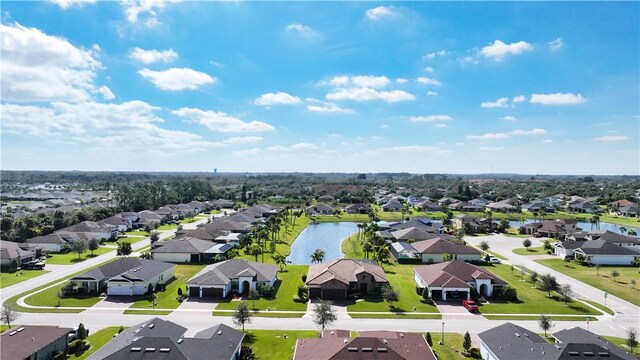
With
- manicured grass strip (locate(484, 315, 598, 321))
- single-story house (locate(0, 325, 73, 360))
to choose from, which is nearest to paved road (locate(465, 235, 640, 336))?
manicured grass strip (locate(484, 315, 598, 321))

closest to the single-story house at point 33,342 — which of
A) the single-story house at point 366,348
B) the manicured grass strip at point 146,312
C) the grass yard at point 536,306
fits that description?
the manicured grass strip at point 146,312

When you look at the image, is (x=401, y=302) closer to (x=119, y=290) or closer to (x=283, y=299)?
(x=283, y=299)

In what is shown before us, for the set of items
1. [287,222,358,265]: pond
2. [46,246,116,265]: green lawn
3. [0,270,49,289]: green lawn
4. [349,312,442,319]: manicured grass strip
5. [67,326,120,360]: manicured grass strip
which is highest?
[46,246,116,265]: green lawn

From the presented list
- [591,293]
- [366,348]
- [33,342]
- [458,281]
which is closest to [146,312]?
[33,342]

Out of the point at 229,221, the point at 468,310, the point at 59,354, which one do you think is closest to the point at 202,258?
the point at 229,221

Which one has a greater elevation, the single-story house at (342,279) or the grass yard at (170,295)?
the single-story house at (342,279)

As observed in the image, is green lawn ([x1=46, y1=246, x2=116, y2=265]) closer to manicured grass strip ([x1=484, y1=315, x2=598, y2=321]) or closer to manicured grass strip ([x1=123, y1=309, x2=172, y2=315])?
manicured grass strip ([x1=123, y1=309, x2=172, y2=315])

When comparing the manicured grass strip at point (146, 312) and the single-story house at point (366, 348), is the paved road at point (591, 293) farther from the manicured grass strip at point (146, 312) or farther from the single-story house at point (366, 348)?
the manicured grass strip at point (146, 312)
